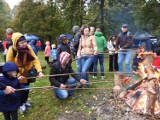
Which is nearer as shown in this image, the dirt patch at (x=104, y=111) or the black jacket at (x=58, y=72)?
the dirt patch at (x=104, y=111)

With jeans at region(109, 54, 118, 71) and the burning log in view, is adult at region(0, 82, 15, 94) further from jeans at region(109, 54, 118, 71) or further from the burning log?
jeans at region(109, 54, 118, 71)

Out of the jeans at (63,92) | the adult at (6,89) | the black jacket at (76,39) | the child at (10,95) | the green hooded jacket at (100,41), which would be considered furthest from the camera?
the green hooded jacket at (100,41)

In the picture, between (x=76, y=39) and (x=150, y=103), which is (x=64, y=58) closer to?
(x=150, y=103)

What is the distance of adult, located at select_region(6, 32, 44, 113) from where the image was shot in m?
5.55

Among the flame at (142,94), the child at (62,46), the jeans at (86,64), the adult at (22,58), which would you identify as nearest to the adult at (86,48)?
the jeans at (86,64)

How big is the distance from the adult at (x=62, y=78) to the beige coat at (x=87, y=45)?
5.31 ft

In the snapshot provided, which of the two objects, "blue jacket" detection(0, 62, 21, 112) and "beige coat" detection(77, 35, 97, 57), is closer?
"blue jacket" detection(0, 62, 21, 112)

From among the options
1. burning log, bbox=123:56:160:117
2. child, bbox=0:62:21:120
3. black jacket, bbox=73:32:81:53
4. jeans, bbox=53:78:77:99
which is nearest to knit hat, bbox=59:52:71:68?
jeans, bbox=53:78:77:99

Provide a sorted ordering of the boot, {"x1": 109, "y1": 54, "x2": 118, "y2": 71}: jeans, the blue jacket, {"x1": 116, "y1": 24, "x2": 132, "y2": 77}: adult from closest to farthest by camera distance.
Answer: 1. the blue jacket
2. the boot
3. {"x1": 116, "y1": 24, "x2": 132, "y2": 77}: adult
4. {"x1": 109, "y1": 54, "x2": 118, "y2": 71}: jeans

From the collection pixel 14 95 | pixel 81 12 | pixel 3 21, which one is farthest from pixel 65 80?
pixel 3 21

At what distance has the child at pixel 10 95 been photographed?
5.00 m

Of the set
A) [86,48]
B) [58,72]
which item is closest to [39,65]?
[58,72]

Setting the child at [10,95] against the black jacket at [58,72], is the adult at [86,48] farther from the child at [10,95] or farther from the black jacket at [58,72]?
the child at [10,95]

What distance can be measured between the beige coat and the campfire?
6.93ft
